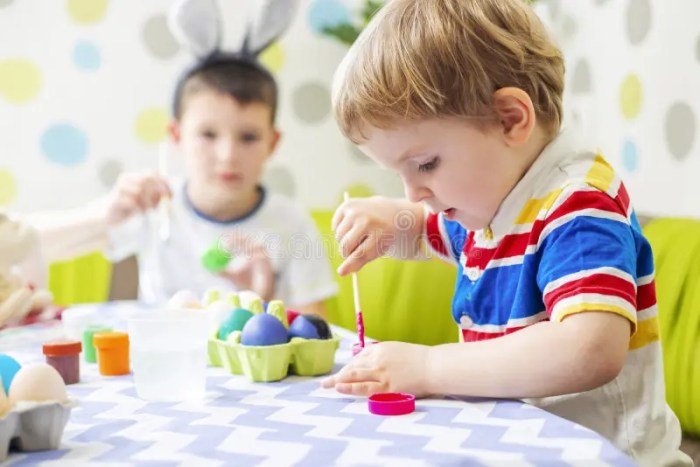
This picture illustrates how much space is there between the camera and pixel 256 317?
2.94ft

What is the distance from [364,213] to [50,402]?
0.51 metres

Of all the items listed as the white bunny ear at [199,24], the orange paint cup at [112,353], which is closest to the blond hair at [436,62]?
the orange paint cup at [112,353]

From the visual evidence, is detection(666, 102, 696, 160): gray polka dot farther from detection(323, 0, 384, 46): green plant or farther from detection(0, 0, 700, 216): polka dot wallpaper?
detection(323, 0, 384, 46): green plant

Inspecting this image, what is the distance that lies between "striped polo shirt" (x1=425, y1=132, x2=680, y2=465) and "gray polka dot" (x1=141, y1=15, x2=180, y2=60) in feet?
6.04

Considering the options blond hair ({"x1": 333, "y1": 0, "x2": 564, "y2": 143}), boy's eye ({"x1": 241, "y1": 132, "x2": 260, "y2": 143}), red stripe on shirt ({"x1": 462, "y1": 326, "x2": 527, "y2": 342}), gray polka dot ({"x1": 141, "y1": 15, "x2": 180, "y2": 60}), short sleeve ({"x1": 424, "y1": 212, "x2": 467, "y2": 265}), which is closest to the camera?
blond hair ({"x1": 333, "y1": 0, "x2": 564, "y2": 143})

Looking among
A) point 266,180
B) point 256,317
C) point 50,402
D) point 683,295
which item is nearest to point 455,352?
point 256,317

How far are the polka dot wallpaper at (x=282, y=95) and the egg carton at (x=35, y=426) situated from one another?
1.46 m

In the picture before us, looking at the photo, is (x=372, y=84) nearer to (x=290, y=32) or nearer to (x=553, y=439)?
(x=553, y=439)

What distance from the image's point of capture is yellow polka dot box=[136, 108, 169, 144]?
2.54 meters

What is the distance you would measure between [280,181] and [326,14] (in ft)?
1.86

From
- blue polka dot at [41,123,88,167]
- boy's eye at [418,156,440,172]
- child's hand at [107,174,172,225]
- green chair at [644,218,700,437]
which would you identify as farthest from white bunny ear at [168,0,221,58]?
boy's eye at [418,156,440,172]

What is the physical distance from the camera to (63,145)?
2.48 meters

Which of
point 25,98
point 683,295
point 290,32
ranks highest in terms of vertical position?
point 290,32

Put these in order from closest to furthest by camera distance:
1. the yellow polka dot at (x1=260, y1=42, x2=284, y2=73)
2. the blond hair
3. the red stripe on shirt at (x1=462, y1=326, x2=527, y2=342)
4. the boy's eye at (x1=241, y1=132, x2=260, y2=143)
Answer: the blond hair, the red stripe on shirt at (x1=462, y1=326, x2=527, y2=342), the boy's eye at (x1=241, y1=132, x2=260, y2=143), the yellow polka dot at (x1=260, y1=42, x2=284, y2=73)
